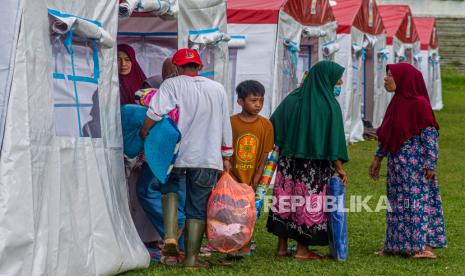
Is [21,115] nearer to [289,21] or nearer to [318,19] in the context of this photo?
[289,21]

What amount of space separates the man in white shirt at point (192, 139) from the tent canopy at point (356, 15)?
1147cm

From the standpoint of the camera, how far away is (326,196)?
743 cm

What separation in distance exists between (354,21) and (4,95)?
44.8 ft

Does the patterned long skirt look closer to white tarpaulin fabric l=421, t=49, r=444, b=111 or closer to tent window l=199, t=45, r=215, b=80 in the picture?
tent window l=199, t=45, r=215, b=80

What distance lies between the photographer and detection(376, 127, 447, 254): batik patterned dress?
7.61 m

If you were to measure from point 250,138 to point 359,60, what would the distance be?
39.6ft

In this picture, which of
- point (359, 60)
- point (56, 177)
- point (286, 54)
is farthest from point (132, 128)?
point (359, 60)

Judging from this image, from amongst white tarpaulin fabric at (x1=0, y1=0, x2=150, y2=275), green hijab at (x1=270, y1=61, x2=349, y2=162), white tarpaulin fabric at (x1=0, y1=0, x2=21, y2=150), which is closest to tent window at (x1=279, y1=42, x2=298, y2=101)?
green hijab at (x1=270, y1=61, x2=349, y2=162)

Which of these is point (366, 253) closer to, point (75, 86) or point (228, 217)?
point (228, 217)

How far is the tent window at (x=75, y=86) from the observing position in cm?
603

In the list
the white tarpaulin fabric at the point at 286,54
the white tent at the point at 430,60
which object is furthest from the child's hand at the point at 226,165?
the white tent at the point at 430,60

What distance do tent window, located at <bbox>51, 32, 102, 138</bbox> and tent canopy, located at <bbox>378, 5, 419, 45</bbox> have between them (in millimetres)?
17867

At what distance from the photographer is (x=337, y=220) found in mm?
7402

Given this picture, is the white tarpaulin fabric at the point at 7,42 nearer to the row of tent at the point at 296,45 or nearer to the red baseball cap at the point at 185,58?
the red baseball cap at the point at 185,58
